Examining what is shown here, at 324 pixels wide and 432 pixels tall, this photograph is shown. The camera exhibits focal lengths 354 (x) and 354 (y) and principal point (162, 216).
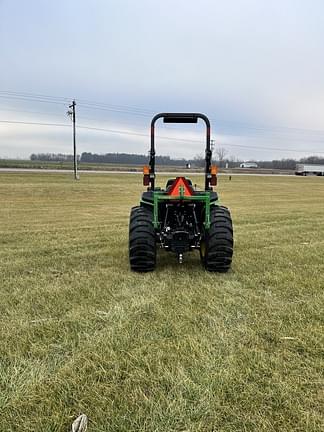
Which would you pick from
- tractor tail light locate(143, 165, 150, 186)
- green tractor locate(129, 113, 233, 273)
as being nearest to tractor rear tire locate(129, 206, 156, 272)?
green tractor locate(129, 113, 233, 273)

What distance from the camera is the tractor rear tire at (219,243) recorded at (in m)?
4.62

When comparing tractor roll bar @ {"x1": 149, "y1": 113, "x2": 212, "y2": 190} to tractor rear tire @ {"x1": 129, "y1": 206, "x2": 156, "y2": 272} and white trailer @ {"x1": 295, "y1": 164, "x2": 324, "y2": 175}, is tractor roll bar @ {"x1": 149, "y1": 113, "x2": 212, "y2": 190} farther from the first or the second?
white trailer @ {"x1": 295, "y1": 164, "x2": 324, "y2": 175}

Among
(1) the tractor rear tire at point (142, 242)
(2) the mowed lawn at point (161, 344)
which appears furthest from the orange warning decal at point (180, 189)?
(2) the mowed lawn at point (161, 344)

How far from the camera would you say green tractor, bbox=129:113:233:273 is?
4.61 metres

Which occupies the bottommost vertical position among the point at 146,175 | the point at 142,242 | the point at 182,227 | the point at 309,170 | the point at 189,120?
the point at 142,242

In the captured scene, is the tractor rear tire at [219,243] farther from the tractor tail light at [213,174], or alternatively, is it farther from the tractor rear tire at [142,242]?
the tractor rear tire at [142,242]

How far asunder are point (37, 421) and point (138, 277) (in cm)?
267

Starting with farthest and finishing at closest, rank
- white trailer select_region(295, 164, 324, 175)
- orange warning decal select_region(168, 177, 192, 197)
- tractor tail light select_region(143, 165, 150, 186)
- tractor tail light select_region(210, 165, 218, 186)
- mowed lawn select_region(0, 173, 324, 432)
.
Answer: white trailer select_region(295, 164, 324, 175) → tractor tail light select_region(143, 165, 150, 186) → tractor tail light select_region(210, 165, 218, 186) → orange warning decal select_region(168, 177, 192, 197) → mowed lawn select_region(0, 173, 324, 432)

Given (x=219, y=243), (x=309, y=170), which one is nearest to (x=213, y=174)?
(x=219, y=243)

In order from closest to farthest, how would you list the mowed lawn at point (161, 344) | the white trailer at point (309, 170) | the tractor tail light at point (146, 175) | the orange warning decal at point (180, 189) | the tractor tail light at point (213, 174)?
the mowed lawn at point (161, 344), the orange warning decal at point (180, 189), the tractor tail light at point (213, 174), the tractor tail light at point (146, 175), the white trailer at point (309, 170)

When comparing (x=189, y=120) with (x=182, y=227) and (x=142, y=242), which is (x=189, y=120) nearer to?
(x=182, y=227)

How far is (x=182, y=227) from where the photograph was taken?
4797mm

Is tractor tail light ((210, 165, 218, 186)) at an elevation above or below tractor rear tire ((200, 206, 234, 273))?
above

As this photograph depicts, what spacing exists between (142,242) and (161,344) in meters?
1.93
